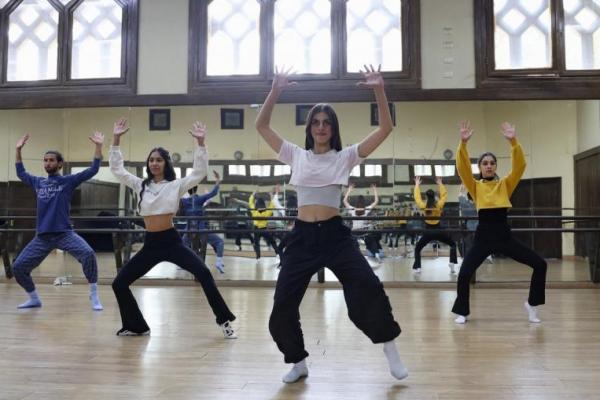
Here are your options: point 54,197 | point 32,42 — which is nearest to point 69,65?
point 32,42

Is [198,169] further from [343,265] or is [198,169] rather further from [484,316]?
[484,316]

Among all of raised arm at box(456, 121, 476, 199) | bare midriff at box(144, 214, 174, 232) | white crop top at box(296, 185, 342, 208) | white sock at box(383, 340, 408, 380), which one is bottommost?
white sock at box(383, 340, 408, 380)

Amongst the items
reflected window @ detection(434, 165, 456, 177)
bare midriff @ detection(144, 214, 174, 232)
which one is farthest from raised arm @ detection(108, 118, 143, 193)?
reflected window @ detection(434, 165, 456, 177)

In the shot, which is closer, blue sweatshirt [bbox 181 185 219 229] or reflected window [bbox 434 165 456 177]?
reflected window [bbox 434 165 456 177]

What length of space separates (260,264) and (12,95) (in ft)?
13.1

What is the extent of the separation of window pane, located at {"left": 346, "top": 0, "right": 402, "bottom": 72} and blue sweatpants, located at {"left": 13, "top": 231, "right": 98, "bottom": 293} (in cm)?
373

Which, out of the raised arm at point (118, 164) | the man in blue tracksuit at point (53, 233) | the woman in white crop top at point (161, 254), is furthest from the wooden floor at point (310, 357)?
the raised arm at point (118, 164)

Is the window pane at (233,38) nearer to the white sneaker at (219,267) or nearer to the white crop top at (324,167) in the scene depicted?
the white sneaker at (219,267)

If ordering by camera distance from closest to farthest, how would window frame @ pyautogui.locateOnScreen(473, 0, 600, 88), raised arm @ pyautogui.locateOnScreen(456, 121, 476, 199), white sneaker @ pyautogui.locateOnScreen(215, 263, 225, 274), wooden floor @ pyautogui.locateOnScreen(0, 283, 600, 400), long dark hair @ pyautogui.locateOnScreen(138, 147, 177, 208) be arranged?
1. wooden floor @ pyautogui.locateOnScreen(0, 283, 600, 400)
2. long dark hair @ pyautogui.locateOnScreen(138, 147, 177, 208)
3. raised arm @ pyautogui.locateOnScreen(456, 121, 476, 199)
4. window frame @ pyautogui.locateOnScreen(473, 0, 600, 88)
5. white sneaker @ pyautogui.locateOnScreen(215, 263, 225, 274)

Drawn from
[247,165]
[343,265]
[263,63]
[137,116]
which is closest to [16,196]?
[137,116]

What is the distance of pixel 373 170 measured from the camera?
6.49m

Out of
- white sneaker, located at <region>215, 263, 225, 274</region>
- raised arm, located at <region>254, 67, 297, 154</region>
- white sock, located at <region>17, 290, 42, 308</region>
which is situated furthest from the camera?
white sneaker, located at <region>215, 263, 225, 274</region>

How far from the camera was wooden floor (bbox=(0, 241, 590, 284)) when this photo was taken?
6.36 meters

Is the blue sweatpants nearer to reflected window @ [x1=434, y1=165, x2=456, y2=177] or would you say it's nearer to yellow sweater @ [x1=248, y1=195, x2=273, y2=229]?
yellow sweater @ [x1=248, y1=195, x2=273, y2=229]
